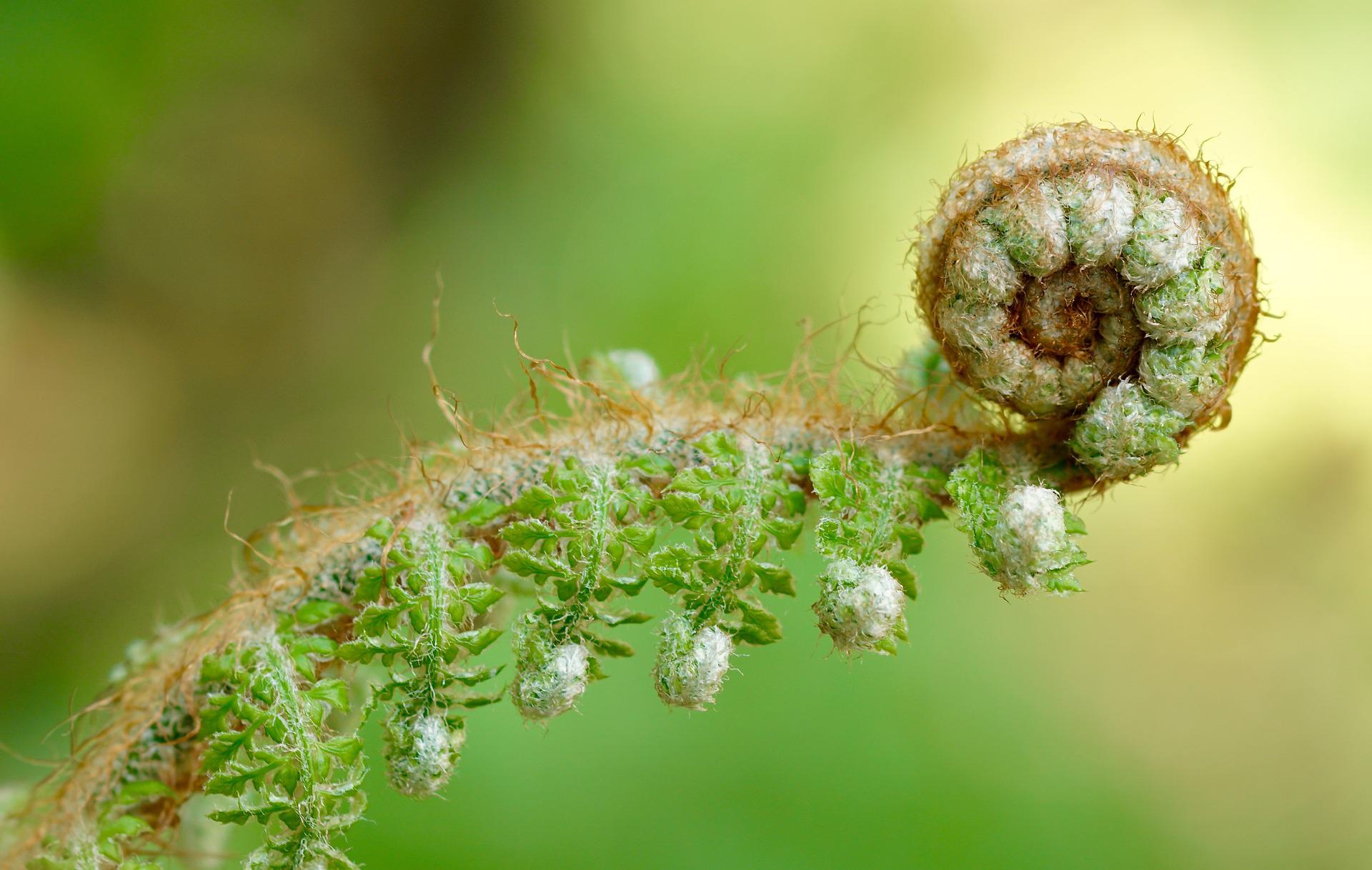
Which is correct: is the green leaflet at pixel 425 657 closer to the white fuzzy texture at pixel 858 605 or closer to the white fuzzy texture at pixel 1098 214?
the white fuzzy texture at pixel 858 605

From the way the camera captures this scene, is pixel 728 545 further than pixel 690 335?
No

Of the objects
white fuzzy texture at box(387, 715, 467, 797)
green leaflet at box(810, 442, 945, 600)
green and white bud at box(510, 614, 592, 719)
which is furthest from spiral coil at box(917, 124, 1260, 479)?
white fuzzy texture at box(387, 715, 467, 797)

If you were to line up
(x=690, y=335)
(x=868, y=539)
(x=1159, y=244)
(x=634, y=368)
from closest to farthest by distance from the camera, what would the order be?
(x=1159, y=244), (x=868, y=539), (x=634, y=368), (x=690, y=335)

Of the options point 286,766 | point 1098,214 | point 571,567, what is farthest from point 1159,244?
point 286,766

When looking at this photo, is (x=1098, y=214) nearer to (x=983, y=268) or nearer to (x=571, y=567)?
(x=983, y=268)

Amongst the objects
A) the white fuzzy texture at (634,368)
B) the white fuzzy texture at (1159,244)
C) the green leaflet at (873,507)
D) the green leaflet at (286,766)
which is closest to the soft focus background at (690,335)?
the white fuzzy texture at (634,368)

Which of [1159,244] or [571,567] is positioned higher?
[1159,244]

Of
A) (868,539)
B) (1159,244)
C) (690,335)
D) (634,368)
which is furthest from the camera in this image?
(690,335)
